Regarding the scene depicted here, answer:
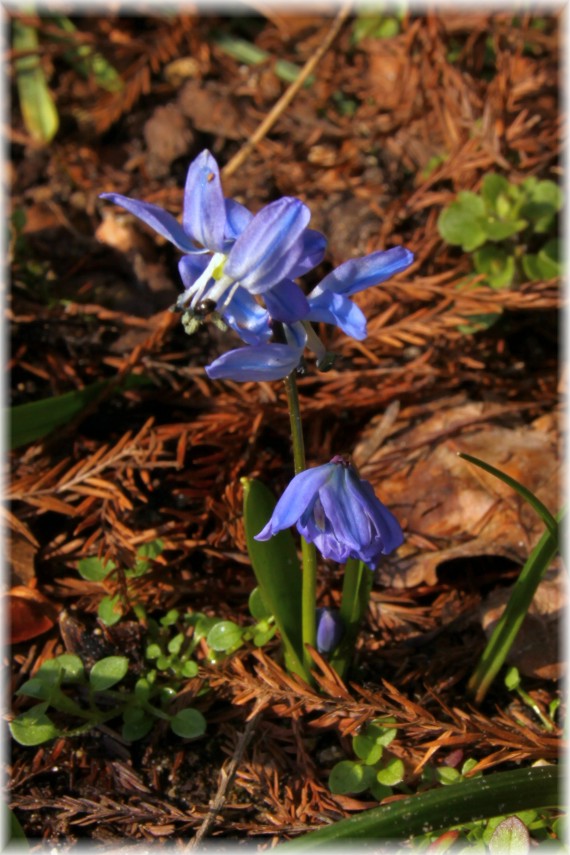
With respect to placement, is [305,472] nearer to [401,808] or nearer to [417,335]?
[401,808]

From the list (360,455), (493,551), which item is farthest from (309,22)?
(493,551)

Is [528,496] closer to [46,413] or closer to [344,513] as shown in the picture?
[344,513]

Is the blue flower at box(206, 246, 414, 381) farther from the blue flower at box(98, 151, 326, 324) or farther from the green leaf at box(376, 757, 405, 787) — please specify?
the green leaf at box(376, 757, 405, 787)

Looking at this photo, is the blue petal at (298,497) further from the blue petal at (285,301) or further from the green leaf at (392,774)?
the green leaf at (392,774)

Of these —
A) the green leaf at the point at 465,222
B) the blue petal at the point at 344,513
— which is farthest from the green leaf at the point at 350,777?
the green leaf at the point at 465,222

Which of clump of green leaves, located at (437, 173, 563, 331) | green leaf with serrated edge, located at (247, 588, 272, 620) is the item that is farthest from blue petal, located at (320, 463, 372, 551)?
clump of green leaves, located at (437, 173, 563, 331)
